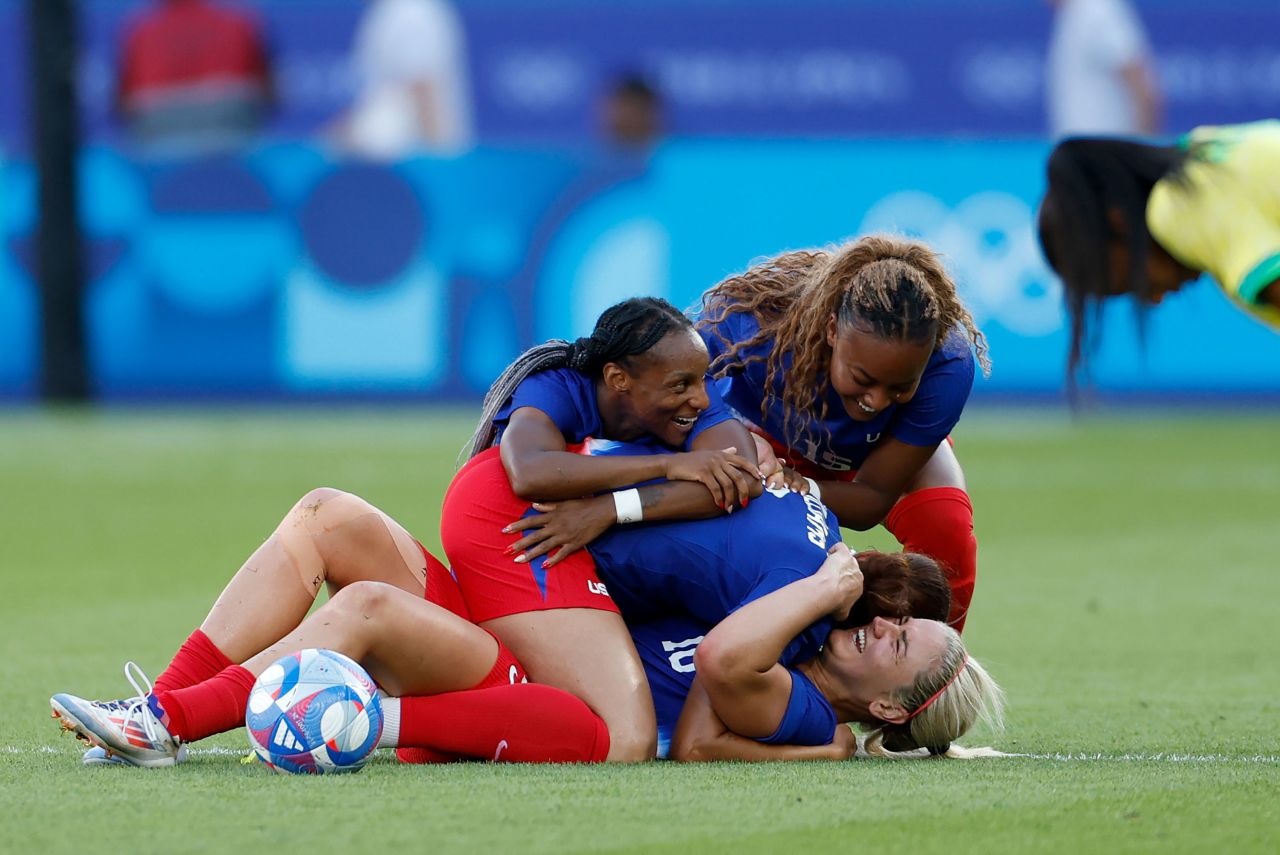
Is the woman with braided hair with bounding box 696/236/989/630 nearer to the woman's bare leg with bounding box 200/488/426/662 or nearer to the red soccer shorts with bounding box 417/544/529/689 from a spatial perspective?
the red soccer shorts with bounding box 417/544/529/689

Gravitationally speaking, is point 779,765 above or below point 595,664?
below

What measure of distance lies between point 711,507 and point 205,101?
A: 38.3 feet

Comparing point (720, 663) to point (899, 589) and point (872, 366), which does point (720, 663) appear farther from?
point (872, 366)

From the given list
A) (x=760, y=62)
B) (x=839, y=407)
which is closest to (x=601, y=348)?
(x=839, y=407)

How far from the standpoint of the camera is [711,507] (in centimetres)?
555

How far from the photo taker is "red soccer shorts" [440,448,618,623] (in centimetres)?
550

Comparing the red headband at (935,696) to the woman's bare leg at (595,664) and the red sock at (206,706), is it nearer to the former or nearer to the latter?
the woman's bare leg at (595,664)

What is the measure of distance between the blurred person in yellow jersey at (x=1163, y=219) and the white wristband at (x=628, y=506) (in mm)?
1274

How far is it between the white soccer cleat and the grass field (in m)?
0.07

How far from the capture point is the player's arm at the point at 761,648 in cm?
513

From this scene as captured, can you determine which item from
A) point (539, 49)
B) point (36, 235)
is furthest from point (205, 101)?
point (539, 49)

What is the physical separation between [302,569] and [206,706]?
478mm

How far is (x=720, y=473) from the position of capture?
18.1 ft

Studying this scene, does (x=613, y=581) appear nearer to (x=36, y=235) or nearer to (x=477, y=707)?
(x=477, y=707)
